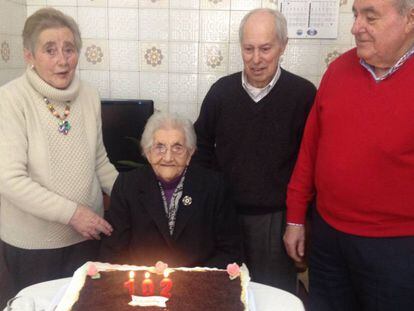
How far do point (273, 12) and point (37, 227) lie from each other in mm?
1236

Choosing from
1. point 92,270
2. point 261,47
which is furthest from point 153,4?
point 92,270

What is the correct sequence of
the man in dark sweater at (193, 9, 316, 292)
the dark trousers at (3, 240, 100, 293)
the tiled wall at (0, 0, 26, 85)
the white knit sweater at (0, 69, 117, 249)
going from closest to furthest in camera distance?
the white knit sweater at (0, 69, 117, 249)
the dark trousers at (3, 240, 100, 293)
the man in dark sweater at (193, 9, 316, 292)
the tiled wall at (0, 0, 26, 85)

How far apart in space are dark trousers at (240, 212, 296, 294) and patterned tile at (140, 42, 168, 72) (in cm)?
126

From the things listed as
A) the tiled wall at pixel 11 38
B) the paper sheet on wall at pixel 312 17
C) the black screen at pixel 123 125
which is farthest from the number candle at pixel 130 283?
the paper sheet on wall at pixel 312 17

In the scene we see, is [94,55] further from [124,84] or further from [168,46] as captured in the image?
[168,46]

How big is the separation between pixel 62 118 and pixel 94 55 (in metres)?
1.19

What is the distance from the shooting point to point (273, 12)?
69.6 inches

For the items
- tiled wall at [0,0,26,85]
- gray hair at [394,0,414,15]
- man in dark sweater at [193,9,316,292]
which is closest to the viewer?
gray hair at [394,0,414,15]

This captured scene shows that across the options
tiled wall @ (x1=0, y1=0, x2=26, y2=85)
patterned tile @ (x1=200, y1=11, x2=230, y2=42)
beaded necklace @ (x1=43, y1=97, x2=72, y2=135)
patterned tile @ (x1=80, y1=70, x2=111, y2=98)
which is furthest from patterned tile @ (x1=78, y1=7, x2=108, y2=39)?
beaded necklace @ (x1=43, y1=97, x2=72, y2=135)

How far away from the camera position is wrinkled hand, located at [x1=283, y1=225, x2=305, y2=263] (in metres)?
1.74

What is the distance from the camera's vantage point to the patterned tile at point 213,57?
8.86 feet

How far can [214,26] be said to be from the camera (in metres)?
2.67

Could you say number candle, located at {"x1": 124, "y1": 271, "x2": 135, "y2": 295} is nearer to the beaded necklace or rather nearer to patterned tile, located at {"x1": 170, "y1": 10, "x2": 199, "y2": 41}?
the beaded necklace

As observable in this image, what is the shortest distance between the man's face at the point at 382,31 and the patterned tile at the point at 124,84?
1.63 m
